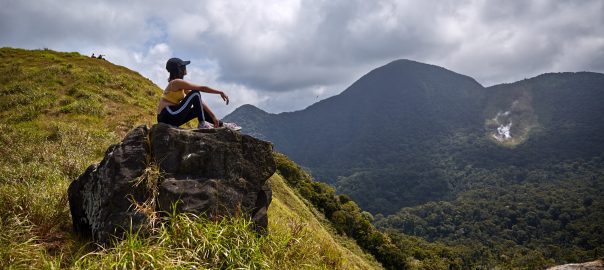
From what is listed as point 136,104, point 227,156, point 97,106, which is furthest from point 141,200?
point 136,104

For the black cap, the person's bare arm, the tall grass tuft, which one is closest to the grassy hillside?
the tall grass tuft

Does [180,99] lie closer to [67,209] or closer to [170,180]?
[170,180]

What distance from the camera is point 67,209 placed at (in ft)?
29.3

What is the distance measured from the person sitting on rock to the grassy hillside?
9.98 feet

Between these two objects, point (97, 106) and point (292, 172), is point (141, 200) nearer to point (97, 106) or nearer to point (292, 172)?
point (97, 106)

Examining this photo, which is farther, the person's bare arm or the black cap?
the black cap

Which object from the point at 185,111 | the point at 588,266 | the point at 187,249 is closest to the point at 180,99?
the point at 185,111

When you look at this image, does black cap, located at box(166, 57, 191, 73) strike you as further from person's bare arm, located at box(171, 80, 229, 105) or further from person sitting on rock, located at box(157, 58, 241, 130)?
person's bare arm, located at box(171, 80, 229, 105)

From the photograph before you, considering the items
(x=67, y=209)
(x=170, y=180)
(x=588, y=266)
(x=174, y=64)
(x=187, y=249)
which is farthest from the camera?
(x=174, y=64)

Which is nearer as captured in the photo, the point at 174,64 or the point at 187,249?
the point at 187,249

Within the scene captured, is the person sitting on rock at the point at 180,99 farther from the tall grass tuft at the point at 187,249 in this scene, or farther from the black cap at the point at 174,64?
the tall grass tuft at the point at 187,249

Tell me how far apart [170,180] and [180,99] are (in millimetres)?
2700

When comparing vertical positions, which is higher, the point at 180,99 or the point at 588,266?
the point at 180,99

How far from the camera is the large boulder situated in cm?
757
